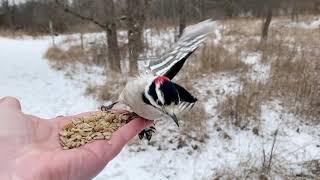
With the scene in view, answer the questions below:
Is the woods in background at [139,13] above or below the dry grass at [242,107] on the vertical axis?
above

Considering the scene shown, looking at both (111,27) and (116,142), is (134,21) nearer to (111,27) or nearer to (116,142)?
(111,27)

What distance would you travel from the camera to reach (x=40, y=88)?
740 centimetres

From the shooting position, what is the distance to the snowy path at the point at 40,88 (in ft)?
20.3

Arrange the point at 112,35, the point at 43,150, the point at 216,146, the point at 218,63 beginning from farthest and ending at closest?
the point at 112,35 → the point at 218,63 → the point at 216,146 → the point at 43,150

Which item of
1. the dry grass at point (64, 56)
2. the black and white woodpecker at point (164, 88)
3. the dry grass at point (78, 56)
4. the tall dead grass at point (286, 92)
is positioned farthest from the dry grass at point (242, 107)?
the dry grass at point (64, 56)

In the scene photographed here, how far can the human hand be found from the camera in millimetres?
1955

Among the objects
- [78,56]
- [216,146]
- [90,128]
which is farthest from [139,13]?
[90,128]

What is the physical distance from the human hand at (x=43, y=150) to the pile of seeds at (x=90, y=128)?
2.0 inches

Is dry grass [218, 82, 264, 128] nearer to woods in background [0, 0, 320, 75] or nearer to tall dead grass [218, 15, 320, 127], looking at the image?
tall dead grass [218, 15, 320, 127]

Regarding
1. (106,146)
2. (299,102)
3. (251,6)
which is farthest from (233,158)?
(251,6)

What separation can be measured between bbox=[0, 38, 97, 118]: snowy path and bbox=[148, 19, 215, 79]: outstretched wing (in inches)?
139

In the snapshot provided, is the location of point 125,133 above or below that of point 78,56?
above

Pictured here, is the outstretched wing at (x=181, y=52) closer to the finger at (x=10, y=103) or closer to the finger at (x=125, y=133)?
the finger at (x=125, y=133)

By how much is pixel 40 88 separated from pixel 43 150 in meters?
5.38
